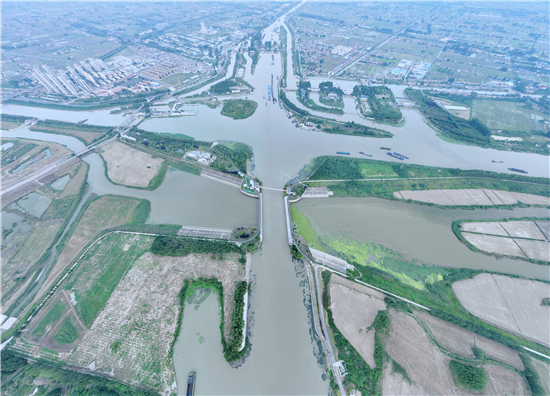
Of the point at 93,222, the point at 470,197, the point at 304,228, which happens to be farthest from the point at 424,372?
the point at 93,222

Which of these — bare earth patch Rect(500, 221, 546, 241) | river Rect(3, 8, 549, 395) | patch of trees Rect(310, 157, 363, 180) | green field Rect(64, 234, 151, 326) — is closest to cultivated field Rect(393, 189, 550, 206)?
river Rect(3, 8, 549, 395)

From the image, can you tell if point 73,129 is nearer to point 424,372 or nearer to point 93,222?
point 93,222

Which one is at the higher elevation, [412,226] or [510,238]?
[412,226]

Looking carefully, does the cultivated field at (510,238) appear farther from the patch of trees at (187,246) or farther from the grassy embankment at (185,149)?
the grassy embankment at (185,149)

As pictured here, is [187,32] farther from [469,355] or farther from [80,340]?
[469,355]

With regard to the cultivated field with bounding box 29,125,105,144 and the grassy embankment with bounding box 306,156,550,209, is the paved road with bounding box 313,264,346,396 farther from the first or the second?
the cultivated field with bounding box 29,125,105,144

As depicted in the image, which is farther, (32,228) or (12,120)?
(12,120)

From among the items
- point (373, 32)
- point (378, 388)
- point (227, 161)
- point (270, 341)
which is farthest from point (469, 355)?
point (373, 32)
